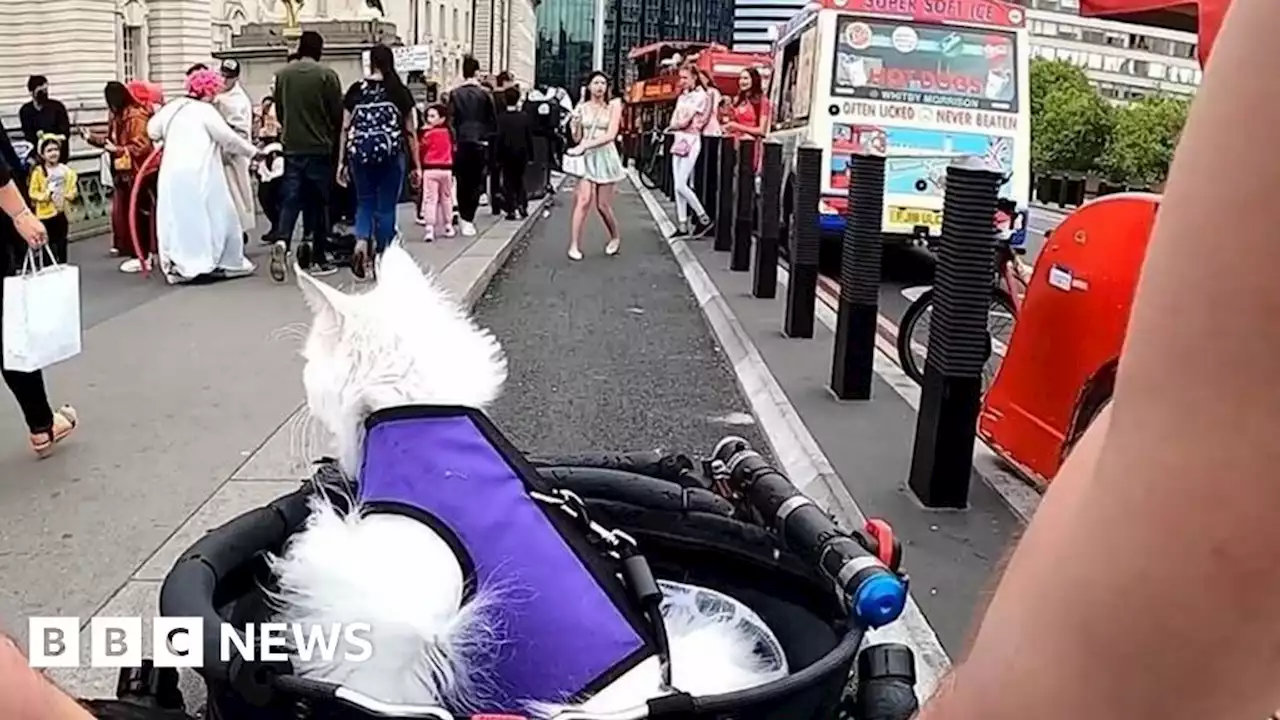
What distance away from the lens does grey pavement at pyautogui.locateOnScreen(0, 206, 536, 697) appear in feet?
14.1

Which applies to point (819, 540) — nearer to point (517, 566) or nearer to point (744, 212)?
point (517, 566)

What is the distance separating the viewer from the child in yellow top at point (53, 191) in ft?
33.3

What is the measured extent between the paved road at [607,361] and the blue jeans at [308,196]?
1.69 metres

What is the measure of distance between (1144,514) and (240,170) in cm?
1238

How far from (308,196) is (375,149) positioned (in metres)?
1.29

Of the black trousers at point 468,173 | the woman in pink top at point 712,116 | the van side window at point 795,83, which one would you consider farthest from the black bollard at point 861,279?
the woman in pink top at point 712,116

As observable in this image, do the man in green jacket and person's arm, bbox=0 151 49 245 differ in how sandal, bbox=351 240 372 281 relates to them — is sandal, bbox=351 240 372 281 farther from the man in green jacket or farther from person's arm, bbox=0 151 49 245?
person's arm, bbox=0 151 49 245

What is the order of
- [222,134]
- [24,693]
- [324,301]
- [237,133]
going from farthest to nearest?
1. [237,133]
2. [222,134]
3. [324,301]
4. [24,693]

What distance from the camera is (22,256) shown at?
19.0 feet

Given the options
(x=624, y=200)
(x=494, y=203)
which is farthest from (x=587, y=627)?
(x=624, y=200)

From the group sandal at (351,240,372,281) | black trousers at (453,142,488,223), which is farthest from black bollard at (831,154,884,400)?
black trousers at (453,142,488,223)

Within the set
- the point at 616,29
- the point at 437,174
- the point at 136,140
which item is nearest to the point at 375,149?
the point at 136,140

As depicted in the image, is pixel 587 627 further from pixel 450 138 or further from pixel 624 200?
pixel 624 200

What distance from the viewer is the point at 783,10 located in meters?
78.5
